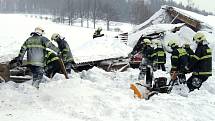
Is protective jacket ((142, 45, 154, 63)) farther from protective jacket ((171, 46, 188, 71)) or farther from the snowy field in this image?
the snowy field

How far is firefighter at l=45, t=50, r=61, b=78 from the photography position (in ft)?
38.7

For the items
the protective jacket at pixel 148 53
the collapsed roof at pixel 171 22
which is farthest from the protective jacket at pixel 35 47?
the collapsed roof at pixel 171 22

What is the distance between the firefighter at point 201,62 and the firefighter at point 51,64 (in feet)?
12.8

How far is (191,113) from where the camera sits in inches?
326

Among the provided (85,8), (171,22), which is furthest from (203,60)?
(85,8)

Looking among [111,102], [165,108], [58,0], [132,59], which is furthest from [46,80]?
[58,0]

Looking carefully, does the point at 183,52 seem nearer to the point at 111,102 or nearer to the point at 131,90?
the point at 131,90

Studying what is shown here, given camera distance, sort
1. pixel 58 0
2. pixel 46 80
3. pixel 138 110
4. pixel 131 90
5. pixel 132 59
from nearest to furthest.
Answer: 1. pixel 138 110
2. pixel 131 90
3. pixel 46 80
4. pixel 132 59
5. pixel 58 0

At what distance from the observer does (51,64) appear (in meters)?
12.0

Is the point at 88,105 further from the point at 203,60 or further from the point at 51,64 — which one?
the point at 203,60

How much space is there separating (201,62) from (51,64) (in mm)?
4301

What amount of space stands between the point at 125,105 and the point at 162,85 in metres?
3.15

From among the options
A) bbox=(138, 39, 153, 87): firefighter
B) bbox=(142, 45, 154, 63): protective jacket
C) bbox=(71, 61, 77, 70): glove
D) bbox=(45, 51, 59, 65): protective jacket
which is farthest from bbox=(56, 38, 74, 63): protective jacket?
bbox=(142, 45, 154, 63): protective jacket

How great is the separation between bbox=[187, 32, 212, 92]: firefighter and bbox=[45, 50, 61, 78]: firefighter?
3892 millimetres
